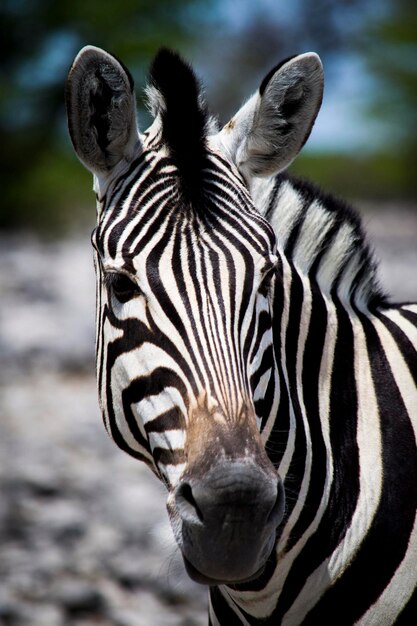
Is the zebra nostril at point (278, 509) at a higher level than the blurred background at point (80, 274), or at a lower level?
lower

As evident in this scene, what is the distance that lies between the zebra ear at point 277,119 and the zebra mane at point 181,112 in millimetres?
149

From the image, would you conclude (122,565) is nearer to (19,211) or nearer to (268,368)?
(268,368)

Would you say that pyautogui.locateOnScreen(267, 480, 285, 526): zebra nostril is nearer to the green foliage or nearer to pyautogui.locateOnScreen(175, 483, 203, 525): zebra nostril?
pyautogui.locateOnScreen(175, 483, 203, 525): zebra nostril

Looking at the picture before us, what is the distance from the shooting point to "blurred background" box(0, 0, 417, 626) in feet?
21.2

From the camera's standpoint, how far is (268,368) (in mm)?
2781

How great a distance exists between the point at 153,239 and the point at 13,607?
4.12 meters

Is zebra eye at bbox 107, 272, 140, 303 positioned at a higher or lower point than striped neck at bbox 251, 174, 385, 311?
lower

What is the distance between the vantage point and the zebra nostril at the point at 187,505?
2363 millimetres

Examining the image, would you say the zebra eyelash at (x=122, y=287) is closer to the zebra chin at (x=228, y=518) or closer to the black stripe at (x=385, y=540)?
the zebra chin at (x=228, y=518)

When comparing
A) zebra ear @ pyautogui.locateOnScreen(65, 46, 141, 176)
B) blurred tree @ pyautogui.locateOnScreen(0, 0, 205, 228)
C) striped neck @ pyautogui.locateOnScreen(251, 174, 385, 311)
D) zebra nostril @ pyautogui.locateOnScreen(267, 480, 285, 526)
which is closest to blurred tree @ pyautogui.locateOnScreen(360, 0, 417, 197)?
blurred tree @ pyautogui.locateOnScreen(0, 0, 205, 228)

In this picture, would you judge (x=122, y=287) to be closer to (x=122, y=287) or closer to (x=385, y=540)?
(x=122, y=287)

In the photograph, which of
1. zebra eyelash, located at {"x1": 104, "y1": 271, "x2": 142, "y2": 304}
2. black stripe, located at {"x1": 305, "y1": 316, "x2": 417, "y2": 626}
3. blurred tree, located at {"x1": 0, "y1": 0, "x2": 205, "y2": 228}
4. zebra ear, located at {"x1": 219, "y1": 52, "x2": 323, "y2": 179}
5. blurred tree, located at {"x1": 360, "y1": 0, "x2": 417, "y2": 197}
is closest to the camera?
zebra eyelash, located at {"x1": 104, "y1": 271, "x2": 142, "y2": 304}

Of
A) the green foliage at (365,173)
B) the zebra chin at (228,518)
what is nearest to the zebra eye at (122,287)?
the zebra chin at (228,518)

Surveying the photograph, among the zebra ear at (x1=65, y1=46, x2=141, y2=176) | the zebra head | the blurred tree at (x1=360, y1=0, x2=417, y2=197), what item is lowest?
the zebra head
